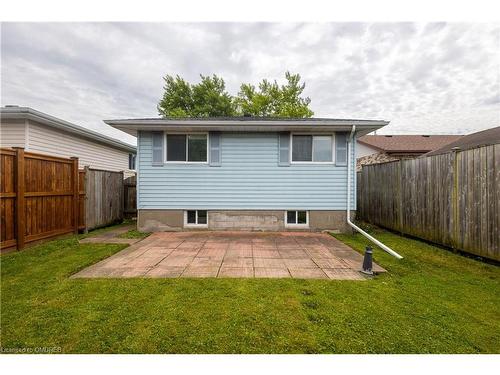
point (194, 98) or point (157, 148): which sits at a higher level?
point (194, 98)

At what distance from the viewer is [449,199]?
527 cm

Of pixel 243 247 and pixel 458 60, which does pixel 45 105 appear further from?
pixel 458 60

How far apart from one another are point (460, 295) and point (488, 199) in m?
2.50

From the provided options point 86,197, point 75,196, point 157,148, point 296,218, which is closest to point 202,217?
point 157,148

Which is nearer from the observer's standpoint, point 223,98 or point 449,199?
point 449,199

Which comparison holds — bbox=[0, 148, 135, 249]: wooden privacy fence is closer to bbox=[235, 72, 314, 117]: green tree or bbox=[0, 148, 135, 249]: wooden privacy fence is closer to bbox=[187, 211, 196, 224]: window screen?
bbox=[187, 211, 196, 224]: window screen

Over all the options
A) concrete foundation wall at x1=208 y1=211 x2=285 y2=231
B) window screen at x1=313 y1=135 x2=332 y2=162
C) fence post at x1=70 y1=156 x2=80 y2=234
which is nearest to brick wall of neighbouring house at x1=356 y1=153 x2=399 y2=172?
window screen at x1=313 y1=135 x2=332 y2=162

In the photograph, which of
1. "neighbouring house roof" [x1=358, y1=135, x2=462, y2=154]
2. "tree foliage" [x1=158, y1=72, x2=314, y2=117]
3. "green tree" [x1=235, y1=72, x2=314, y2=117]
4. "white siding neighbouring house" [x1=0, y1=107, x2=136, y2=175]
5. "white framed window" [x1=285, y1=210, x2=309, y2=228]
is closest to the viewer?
"white siding neighbouring house" [x1=0, y1=107, x2=136, y2=175]

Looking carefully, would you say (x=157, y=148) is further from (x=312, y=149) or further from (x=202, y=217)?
(x=312, y=149)

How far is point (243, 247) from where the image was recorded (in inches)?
218

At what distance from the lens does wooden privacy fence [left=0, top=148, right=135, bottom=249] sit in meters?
4.80

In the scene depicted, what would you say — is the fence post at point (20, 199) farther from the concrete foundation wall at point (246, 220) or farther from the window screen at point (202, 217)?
the concrete foundation wall at point (246, 220)

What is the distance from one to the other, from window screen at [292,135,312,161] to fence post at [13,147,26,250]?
7.07m

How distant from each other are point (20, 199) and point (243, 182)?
5.55m
